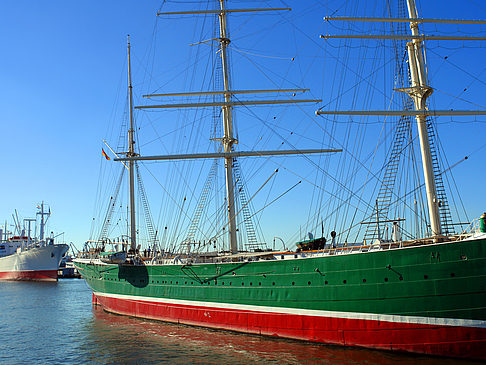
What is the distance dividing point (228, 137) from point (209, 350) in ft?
40.4

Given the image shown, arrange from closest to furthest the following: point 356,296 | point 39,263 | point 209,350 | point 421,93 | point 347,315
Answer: point 356,296
point 347,315
point 209,350
point 421,93
point 39,263

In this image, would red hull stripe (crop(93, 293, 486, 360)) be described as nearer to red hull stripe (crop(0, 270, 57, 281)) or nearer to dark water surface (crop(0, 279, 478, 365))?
dark water surface (crop(0, 279, 478, 365))

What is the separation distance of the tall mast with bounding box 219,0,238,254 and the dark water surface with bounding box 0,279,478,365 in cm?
557

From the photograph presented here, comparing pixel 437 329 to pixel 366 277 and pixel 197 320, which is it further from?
pixel 197 320

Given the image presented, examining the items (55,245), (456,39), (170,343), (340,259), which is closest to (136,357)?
(170,343)

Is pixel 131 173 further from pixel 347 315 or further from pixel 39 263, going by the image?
pixel 39 263

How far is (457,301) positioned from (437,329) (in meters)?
1.16

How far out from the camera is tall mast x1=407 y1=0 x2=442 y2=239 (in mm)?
15914

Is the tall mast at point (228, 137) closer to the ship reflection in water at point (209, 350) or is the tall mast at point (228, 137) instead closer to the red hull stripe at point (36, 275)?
the ship reflection in water at point (209, 350)

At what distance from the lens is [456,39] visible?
651 inches

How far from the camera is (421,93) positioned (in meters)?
16.9

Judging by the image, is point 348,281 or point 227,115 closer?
point 348,281

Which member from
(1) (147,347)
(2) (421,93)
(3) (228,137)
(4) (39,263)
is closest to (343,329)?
(1) (147,347)

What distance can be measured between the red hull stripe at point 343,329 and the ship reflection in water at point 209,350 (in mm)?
298
